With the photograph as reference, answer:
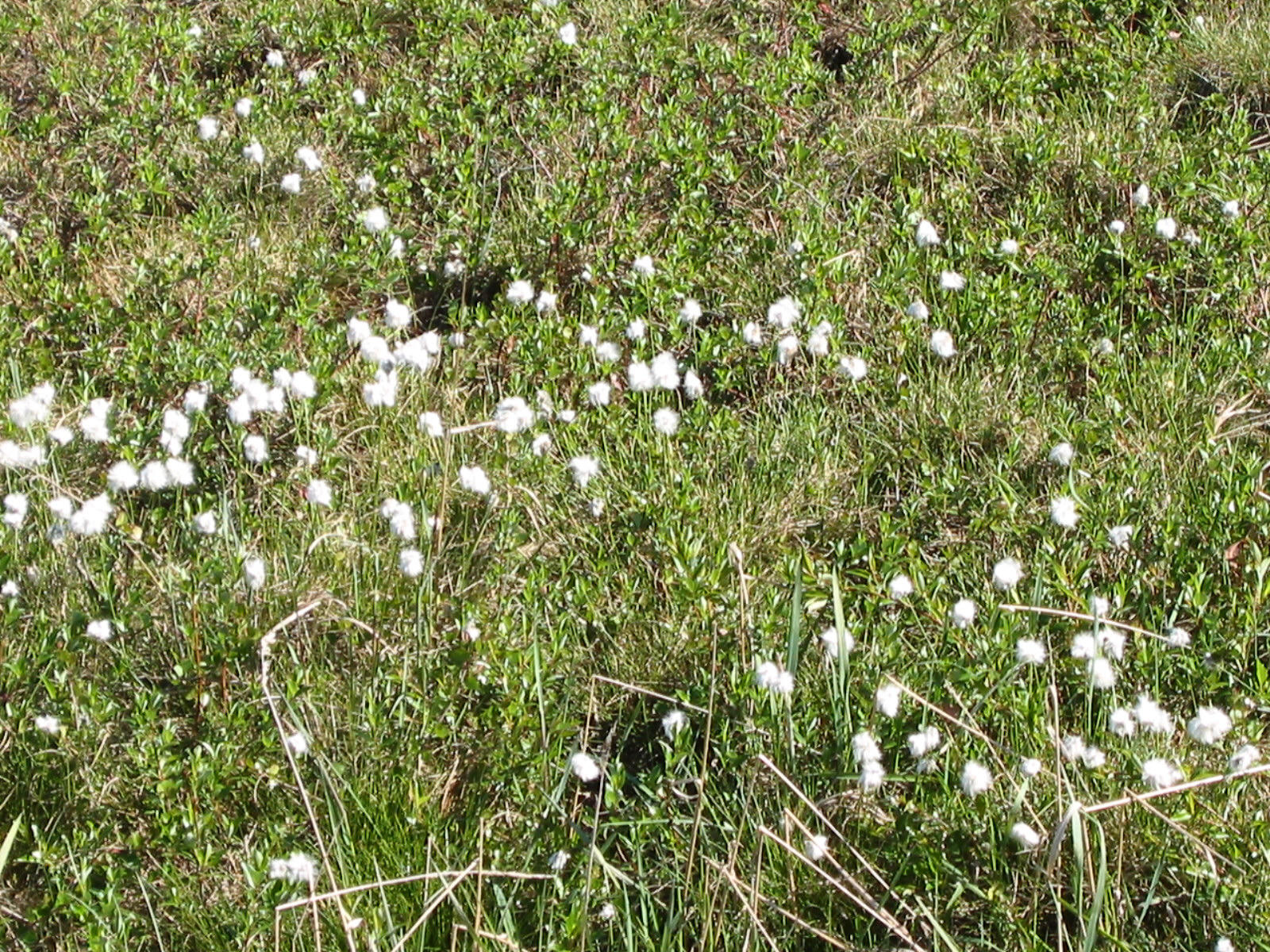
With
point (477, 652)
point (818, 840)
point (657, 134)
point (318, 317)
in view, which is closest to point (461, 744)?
point (477, 652)

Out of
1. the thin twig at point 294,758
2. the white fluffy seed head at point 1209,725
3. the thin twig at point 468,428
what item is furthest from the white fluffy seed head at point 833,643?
the thin twig at point 294,758

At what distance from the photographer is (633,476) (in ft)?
12.0

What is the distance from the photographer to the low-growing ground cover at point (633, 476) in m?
2.72

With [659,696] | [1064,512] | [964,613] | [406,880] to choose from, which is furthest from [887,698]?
[406,880]

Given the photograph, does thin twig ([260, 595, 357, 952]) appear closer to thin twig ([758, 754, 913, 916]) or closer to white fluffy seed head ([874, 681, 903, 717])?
thin twig ([758, 754, 913, 916])

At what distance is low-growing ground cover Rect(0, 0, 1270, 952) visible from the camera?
272 cm

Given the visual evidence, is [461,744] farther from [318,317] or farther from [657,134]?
[657,134]

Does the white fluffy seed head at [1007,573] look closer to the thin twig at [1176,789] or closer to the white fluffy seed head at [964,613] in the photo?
the white fluffy seed head at [964,613]

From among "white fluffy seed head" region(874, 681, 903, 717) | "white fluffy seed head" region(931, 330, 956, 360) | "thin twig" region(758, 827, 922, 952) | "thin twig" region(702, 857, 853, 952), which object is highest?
"white fluffy seed head" region(931, 330, 956, 360)

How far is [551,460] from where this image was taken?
366 centimetres

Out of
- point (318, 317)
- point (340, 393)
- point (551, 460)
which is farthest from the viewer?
point (318, 317)

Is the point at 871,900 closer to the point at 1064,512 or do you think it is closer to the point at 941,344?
the point at 1064,512

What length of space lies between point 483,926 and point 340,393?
178 centimetres

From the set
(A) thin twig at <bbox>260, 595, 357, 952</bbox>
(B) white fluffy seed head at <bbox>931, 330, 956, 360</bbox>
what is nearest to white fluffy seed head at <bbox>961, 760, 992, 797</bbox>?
(A) thin twig at <bbox>260, 595, 357, 952</bbox>
